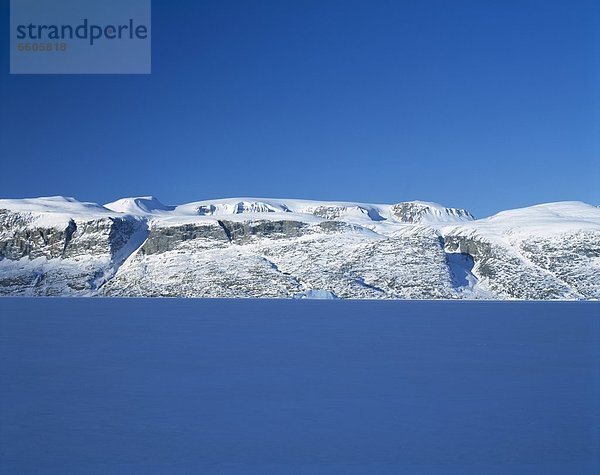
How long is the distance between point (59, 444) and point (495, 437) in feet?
28.3

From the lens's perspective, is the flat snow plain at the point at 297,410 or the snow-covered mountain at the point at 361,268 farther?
the snow-covered mountain at the point at 361,268

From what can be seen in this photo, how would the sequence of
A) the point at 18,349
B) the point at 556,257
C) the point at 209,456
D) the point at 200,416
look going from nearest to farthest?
the point at 209,456, the point at 200,416, the point at 18,349, the point at 556,257

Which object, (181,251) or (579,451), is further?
(181,251)

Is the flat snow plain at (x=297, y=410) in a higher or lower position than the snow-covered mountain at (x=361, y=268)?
lower

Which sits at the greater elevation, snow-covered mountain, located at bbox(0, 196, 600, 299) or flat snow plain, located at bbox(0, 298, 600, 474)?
snow-covered mountain, located at bbox(0, 196, 600, 299)

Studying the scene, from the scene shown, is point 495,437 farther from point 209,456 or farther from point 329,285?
point 329,285

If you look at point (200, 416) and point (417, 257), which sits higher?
point (417, 257)

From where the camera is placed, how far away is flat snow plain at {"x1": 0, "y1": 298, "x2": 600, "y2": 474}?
1066cm

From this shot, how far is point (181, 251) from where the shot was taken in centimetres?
19262

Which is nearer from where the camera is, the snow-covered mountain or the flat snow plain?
the flat snow plain

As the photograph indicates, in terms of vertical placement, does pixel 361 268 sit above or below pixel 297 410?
above

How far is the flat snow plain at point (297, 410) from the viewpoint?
10664 mm

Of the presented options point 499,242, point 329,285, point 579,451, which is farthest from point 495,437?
point 499,242

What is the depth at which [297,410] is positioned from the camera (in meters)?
14.3
